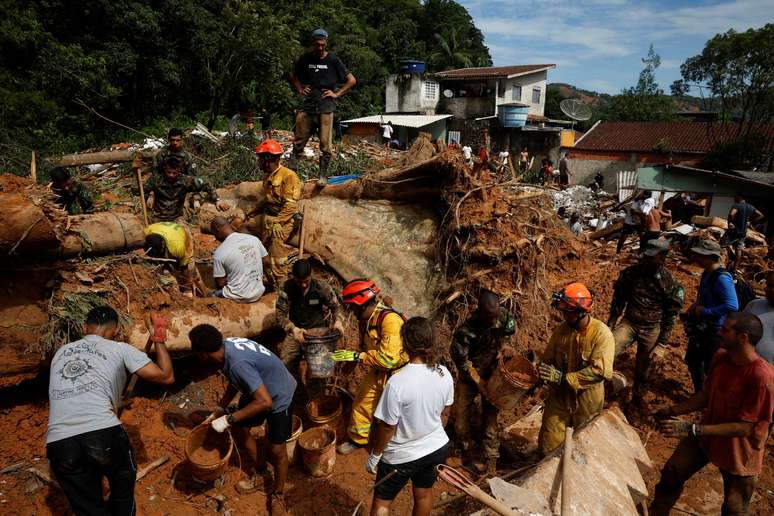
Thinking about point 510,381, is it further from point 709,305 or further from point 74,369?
point 74,369

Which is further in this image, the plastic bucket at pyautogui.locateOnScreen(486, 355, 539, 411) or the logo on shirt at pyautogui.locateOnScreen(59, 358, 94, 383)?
the plastic bucket at pyautogui.locateOnScreen(486, 355, 539, 411)

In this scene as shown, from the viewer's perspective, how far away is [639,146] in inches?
1156

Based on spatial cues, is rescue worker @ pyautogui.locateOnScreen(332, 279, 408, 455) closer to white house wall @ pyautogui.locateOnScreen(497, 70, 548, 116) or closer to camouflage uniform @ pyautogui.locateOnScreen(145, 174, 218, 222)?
camouflage uniform @ pyautogui.locateOnScreen(145, 174, 218, 222)

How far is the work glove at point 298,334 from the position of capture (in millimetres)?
4512

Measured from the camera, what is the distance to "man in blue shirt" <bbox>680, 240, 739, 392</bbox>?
4559mm

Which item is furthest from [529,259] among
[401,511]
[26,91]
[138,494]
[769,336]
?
[26,91]

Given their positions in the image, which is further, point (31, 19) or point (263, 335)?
point (31, 19)

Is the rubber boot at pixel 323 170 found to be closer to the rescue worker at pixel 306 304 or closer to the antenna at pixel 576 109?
the rescue worker at pixel 306 304

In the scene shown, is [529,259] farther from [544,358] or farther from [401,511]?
[401,511]

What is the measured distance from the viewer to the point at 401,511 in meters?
4.10

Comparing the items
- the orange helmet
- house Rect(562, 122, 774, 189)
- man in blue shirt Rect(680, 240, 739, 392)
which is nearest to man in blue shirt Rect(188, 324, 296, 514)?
the orange helmet

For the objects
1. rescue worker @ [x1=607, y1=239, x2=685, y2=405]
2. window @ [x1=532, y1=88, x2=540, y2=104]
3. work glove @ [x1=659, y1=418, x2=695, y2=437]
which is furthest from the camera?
window @ [x1=532, y1=88, x2=540, y2=104]

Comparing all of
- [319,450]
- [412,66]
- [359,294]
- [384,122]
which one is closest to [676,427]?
[359,294]

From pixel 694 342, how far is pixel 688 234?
6318mm
